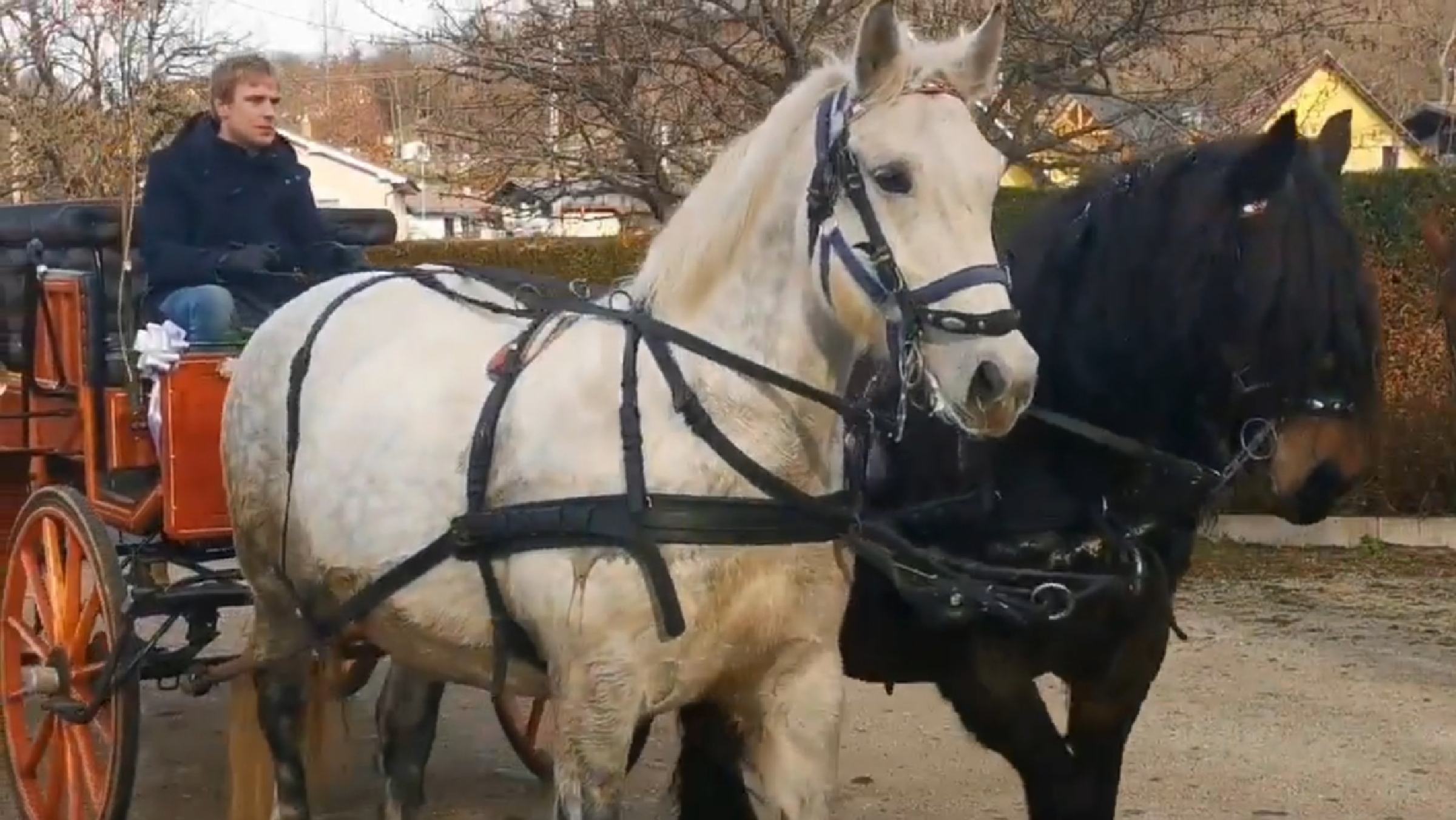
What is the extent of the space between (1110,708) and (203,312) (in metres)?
2.62

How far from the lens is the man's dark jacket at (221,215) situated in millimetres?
4773

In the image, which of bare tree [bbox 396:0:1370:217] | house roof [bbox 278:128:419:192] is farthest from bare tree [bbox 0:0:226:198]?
house roof [bbox 278:128:419:192]

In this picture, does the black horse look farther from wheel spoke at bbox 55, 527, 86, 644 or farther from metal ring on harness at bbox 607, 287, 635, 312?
wheel spoke at bbox 55, 527, 86, 644

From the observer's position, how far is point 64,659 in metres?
4.89

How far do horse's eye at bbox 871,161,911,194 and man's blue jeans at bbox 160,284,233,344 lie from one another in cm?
246

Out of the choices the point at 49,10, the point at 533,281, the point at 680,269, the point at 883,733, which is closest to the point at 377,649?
the point at 533,281

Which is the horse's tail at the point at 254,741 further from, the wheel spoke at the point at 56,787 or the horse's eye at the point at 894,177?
the horse's eye at the point at 894,177

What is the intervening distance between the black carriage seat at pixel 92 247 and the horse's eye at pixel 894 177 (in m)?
2.71

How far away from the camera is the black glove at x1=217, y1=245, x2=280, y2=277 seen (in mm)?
4676

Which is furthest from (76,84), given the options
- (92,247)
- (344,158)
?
(344,158)

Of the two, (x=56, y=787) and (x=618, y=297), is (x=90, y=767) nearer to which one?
(x=56, y=787)

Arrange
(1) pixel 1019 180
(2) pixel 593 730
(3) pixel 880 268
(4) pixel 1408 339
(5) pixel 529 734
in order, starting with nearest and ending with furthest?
(3) pixel 880 268, (2) pixel 593 730, (5) pixel 529 734, (4) pixel 1408 339, (1) pixel 1019 180

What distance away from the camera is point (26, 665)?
525 cm

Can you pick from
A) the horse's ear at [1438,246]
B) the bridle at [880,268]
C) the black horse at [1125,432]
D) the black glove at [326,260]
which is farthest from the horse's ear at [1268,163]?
the black glove at [326,260]
